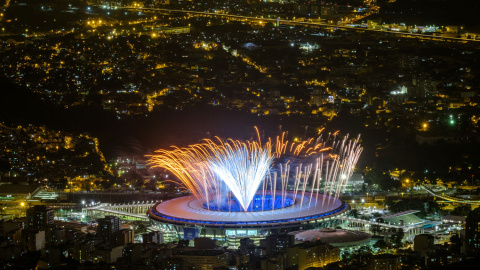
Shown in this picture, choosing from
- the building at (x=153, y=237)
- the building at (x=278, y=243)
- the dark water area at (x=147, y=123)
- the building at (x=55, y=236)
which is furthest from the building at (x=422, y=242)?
the dark water area at (x=147, y=123)

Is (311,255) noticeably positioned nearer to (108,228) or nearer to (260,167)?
(108,228)

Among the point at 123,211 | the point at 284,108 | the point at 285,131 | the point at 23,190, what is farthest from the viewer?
the point at 284,108

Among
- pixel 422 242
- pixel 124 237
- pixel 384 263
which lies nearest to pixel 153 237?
pixel 124 237

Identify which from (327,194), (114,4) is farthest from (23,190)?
(114,4)

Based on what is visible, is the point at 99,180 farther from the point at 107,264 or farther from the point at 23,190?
the point at 107,264

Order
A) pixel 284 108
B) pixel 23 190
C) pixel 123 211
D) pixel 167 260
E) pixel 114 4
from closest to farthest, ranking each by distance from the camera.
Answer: pixel 167 260 < pixel 123 211 < pixel 23 190 < pixel 284 108 < pixel 114 4

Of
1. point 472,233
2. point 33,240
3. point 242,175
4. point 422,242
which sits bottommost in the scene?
point 33,240

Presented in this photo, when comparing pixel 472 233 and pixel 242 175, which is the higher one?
pixel 242 175
